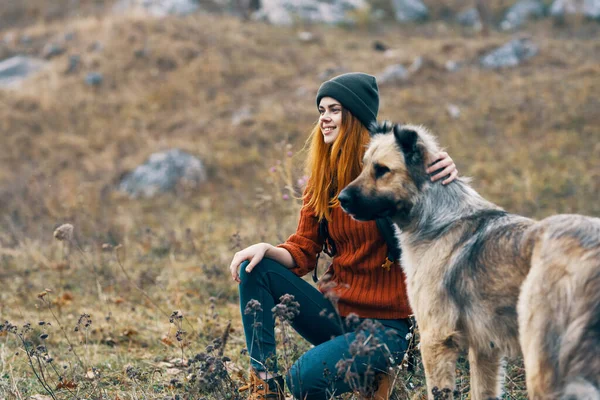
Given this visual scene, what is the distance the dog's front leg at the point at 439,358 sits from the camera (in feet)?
8.76

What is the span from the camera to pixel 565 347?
6.77ft

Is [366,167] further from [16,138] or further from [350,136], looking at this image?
[16,138]

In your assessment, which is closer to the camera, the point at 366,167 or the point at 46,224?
the point at 366,167

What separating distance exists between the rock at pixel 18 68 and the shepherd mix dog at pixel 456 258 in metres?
16.3

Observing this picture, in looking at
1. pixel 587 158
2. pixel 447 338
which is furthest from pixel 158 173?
pixel 447 338

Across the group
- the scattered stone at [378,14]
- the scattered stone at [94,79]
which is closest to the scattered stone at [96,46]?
the scattered stone at [94,79]

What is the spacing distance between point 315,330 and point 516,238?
57.8 inches

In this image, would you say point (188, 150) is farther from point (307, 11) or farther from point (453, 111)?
point (307, 11)

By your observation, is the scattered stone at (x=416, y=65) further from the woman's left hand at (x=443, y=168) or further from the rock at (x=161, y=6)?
the woman's left hand at (x=443, y=168)

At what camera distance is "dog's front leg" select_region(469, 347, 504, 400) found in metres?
2.93

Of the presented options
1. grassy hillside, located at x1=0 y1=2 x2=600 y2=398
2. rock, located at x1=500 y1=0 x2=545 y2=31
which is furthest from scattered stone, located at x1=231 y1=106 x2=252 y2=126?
rock, located at x1=500 y1=0 x2=545 y2=31

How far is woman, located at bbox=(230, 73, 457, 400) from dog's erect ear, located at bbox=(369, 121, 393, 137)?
173 millimetres

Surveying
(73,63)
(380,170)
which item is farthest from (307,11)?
(380,170)

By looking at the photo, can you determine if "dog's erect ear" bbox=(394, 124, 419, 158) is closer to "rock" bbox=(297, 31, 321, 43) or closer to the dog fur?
the dog fur
